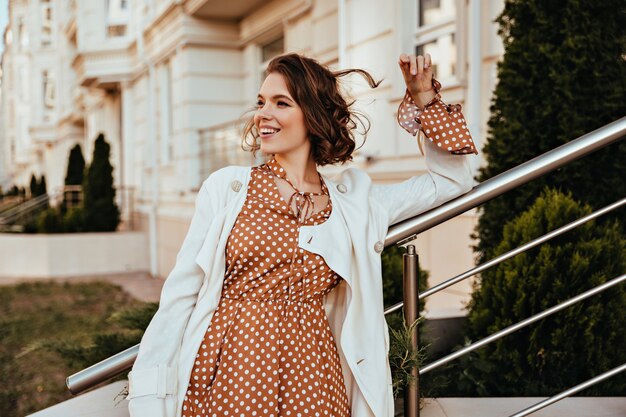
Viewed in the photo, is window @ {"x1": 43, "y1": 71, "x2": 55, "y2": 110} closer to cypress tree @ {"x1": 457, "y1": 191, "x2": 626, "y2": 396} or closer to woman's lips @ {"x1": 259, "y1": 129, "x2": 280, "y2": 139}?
cypress tree @ {"x1": 457, "y1": 191, "x2": 626, "y2": 396}

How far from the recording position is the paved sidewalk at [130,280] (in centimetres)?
948

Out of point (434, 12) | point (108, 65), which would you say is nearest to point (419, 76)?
point (434, 12)

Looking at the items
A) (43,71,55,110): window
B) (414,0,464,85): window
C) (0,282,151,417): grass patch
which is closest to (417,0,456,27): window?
(414,0,464,85): window

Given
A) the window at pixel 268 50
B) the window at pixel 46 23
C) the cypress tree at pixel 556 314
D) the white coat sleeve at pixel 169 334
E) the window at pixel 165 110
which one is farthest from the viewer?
the window at pixel 46 23

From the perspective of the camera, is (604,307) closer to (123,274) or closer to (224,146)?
(224,146)

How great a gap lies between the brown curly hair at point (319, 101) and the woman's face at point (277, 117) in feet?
0.06

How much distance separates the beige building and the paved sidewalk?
39cm

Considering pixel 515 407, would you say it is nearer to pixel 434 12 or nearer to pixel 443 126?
pixel 443 126

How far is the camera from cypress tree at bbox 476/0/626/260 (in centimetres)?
301

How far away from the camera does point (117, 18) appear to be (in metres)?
14.7

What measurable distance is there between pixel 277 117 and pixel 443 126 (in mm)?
498

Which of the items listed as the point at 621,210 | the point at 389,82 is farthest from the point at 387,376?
the point at 389,82

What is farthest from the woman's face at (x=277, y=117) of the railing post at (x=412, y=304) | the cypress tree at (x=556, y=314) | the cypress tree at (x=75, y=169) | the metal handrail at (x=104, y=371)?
the cypress tree at (x=75, y=169)

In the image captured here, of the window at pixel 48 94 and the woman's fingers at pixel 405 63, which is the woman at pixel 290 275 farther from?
the window at pixel 48 94
